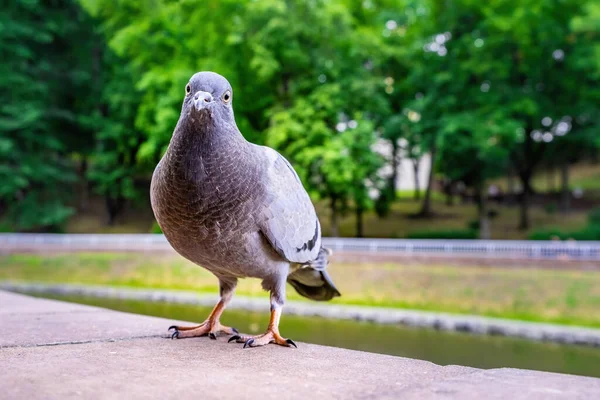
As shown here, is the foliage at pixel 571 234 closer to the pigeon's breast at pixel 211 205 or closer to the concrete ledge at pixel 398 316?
the concrete ledge at pixel 398 316

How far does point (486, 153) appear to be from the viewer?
17328 mm

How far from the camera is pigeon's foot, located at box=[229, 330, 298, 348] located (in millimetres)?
2859

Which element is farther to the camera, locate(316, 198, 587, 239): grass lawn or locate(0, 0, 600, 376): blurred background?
locate(316, 198, 587, 239): grass lawn

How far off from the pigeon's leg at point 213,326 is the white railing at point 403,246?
9.49 meters

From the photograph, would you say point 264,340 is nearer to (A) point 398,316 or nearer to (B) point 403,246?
(A) point 398,316

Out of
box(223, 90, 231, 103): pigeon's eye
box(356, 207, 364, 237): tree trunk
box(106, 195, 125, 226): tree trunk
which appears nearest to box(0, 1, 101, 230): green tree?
box(106, 195, 125, 226): tree trunk

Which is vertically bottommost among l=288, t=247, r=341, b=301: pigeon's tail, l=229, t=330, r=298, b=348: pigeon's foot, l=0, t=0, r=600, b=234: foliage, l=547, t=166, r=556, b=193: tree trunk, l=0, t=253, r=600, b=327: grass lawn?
l=0, t=253, r=600, b=327: grass lawn

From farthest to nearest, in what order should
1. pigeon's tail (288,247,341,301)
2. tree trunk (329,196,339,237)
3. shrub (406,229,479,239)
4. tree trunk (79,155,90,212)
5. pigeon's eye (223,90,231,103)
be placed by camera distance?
tree trunk (79,155,90,212) < shrub (406,229,479,239) < tree trunk (329,196,339,237) < pigeon's tail (288,247,341,301) < pigeon's eye (223,90,231,103)

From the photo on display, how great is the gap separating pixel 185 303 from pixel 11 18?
13954 mm

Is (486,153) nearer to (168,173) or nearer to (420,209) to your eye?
(420,209)

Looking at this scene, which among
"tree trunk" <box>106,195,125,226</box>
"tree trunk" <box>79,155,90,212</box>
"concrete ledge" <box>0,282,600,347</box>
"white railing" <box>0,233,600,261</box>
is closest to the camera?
"concrete ledge" <box>0,282,600,347</box>

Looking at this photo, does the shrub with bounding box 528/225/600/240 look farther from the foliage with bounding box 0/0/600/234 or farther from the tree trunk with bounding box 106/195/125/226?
the tree trunk with bounding box 106/195/125/226

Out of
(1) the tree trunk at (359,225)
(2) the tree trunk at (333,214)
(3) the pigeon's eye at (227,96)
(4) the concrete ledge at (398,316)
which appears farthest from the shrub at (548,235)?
(3) the pigeon's eye at (227,96)

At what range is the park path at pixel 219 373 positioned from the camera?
1.83 meters
